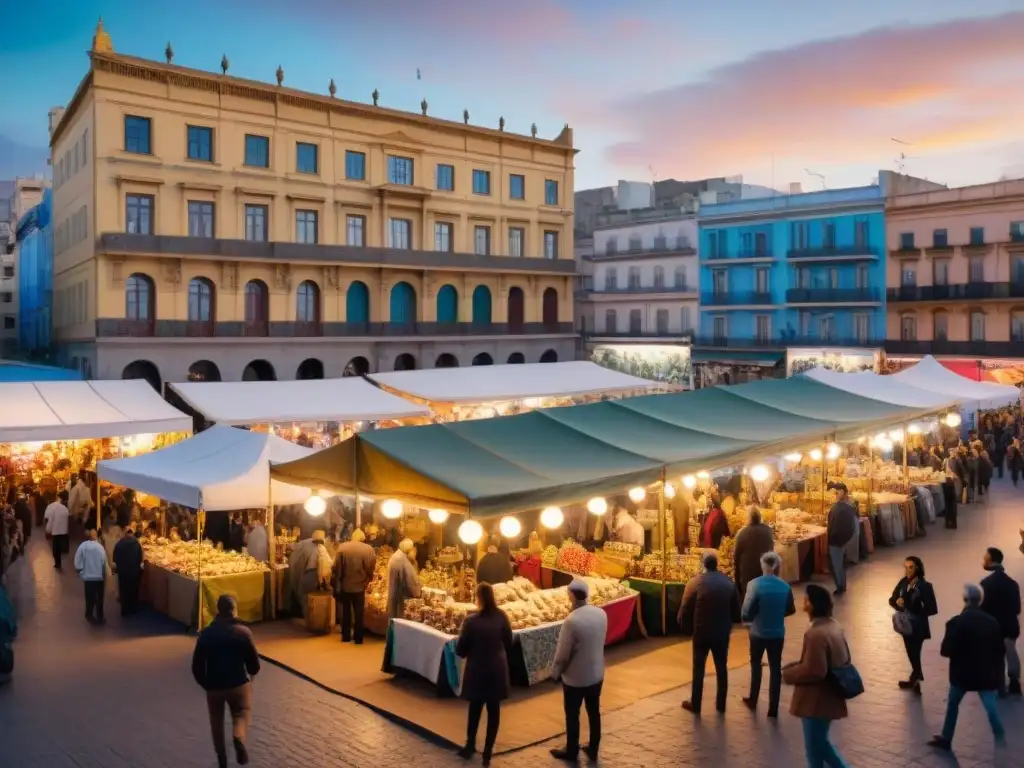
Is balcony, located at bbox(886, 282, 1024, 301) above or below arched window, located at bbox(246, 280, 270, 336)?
above

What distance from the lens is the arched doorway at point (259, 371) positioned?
3541 cm

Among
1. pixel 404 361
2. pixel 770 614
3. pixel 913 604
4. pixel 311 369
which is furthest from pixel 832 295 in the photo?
pixel 770 614

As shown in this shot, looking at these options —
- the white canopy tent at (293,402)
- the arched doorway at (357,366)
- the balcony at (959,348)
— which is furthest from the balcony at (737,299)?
the white canopy tent at (293,402)

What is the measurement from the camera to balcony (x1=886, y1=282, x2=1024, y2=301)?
135 feet

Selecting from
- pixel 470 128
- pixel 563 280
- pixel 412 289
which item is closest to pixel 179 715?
pixel 412 289

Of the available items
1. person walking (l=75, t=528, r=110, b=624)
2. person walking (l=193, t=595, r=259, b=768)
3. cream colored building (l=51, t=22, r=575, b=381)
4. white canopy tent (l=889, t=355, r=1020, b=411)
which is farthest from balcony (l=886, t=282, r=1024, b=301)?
person walking (l=193, t=595, r=259, b=768)

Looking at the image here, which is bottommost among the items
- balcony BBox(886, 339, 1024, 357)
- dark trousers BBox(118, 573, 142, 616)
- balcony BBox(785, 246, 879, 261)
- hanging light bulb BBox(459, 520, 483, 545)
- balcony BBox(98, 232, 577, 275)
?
dark trousers BBox(118, 573, 142, 616)

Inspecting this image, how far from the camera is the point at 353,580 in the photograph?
12.1 metres

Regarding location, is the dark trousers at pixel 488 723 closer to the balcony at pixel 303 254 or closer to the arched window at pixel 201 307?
the balcony at pixel 303 254

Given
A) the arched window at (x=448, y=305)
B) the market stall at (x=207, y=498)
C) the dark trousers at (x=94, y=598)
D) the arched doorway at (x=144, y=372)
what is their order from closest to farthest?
1. the market stall at (x=207, y=498)
2. the dark trousers at (x=94, y=598)
3. the arched doorway at (x=144, y=372)
4. the arched window at (x=448, y=305)

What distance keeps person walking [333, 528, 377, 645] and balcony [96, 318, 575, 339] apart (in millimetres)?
22236

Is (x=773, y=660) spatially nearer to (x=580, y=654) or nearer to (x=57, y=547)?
(x=580, y=654)

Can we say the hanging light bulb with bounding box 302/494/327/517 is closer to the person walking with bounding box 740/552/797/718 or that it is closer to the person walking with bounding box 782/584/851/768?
the person walking with bounding box 740/552/797/718

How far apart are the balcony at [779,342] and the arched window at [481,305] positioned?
611 inches
